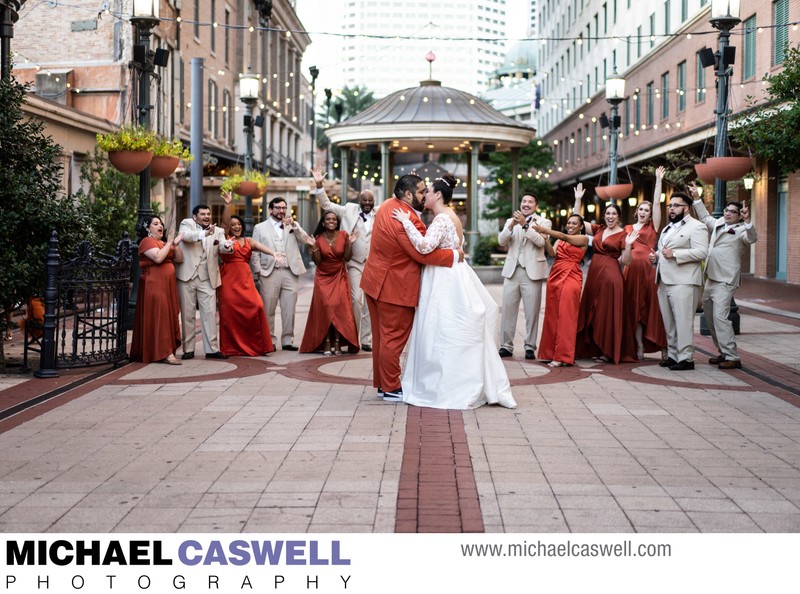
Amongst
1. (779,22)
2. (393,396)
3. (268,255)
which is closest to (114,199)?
(268,255)

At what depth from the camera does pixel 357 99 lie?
348 feet

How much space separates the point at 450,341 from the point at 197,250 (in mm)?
4471

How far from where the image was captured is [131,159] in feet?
45.9

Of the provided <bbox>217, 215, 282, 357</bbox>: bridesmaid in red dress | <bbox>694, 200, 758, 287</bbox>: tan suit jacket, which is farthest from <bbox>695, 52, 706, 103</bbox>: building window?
<bbox>217, 215, 282, 357</bbox>: bridesmaid in red dress

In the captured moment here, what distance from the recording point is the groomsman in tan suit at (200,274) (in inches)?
484

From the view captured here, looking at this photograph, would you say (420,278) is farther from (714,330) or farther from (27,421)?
(714,330)

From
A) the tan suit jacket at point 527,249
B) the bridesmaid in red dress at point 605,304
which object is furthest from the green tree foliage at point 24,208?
the bridesmaid in red dress at point 605,304

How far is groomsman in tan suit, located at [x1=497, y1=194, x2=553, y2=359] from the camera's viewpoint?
12367mm

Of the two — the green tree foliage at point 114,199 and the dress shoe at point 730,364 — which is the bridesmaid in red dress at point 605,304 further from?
the green tree foliage at point 114,199

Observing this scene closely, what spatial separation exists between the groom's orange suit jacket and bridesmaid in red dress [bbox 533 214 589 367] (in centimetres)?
304

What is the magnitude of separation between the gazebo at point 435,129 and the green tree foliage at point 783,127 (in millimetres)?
15494

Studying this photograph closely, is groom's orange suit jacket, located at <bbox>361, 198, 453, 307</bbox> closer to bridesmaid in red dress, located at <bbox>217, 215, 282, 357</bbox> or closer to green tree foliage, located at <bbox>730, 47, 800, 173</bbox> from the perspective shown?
bridesmaid in red dress, located at <bbox>217, 215, 282, 357</bbox>

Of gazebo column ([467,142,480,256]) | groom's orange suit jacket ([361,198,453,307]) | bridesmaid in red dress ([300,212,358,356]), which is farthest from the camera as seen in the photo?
gazebo column ([467,142,480,256])

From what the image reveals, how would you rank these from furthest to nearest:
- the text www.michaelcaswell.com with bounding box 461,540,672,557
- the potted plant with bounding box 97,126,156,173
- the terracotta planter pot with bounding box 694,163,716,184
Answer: the terracotta planter pot with bounding box 694,163,716,184 → the potted plant with bounding box 97,126,156,173 → the text www.michaelcaswell.com with bounding box 461,540,672,557
